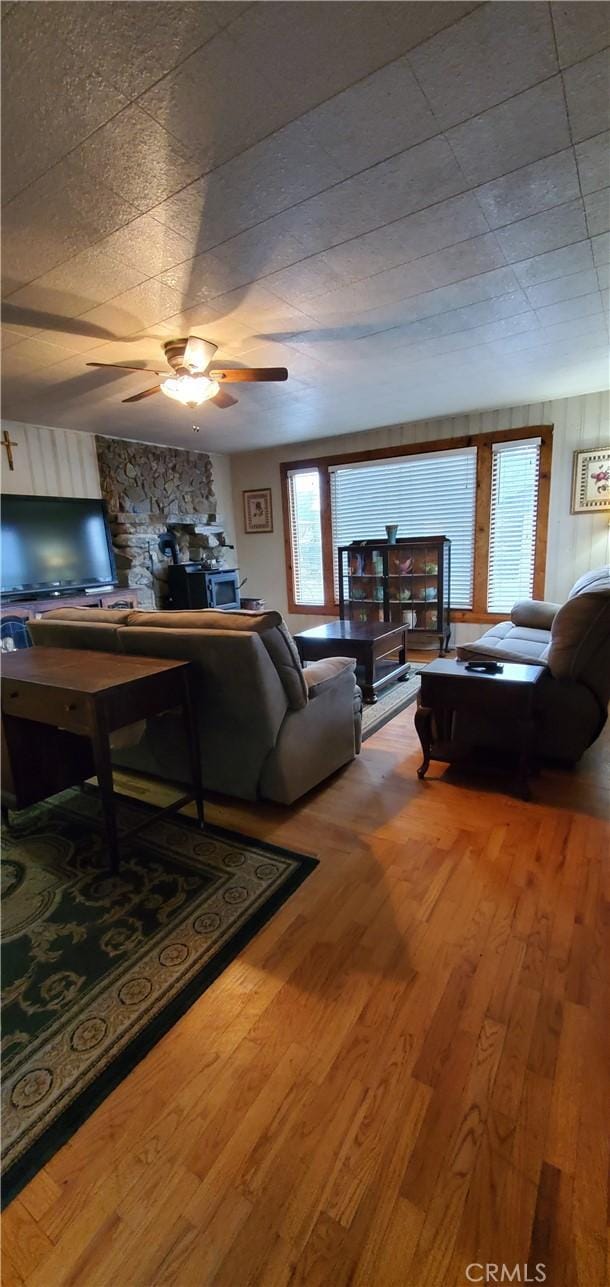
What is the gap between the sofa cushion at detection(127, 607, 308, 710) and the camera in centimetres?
199

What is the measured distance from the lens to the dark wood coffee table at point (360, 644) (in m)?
3.63

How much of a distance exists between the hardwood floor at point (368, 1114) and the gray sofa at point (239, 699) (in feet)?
1.91

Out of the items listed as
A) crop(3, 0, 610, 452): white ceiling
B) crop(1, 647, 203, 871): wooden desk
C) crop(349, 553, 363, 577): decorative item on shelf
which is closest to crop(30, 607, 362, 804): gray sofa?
crop(1, 647, 203, 871): wooden desk

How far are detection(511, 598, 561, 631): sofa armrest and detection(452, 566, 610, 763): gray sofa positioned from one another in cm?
125

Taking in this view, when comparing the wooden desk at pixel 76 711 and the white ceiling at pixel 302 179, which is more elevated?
the white ceiling at pixel 302 179

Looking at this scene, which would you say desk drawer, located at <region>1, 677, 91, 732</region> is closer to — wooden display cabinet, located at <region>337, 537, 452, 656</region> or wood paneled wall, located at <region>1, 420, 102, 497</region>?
wood paneled wall, located at <region>1, 420, 102, 497</region>

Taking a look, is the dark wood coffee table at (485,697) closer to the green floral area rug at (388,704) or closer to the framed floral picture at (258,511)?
the green floral area rug at (388,704)

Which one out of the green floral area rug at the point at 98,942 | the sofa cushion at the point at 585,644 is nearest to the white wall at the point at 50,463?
the green floral area rug at the point at 98,942

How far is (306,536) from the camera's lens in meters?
6.24

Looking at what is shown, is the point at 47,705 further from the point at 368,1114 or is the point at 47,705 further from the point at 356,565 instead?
the point at 356,565

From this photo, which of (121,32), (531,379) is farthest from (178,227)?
(531,379)

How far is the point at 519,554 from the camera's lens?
4992mm

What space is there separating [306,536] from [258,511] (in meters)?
0.75

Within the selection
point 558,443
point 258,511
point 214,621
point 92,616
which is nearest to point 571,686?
point 214,621
